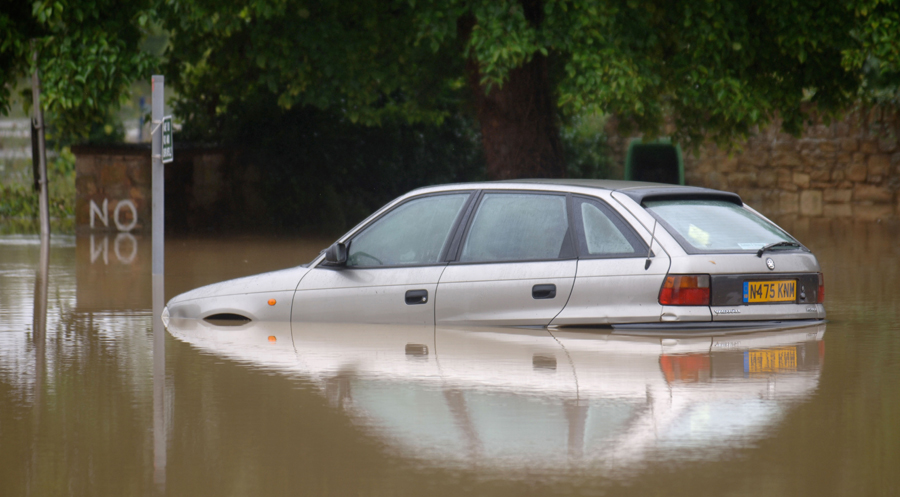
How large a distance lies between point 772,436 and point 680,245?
2657mm

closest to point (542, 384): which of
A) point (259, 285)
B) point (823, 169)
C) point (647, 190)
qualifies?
point (647, 190)

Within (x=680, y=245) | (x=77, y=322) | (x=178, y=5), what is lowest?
(x=77, y=322)

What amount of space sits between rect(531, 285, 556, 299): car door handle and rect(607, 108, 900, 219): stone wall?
54.3 feet

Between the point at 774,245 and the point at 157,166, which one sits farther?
the point at 157,166

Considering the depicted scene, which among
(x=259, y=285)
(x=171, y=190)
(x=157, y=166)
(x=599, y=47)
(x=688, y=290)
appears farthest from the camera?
(x=171, y=190)

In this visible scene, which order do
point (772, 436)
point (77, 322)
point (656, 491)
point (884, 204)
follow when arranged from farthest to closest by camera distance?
point (884, 204), point (77, 322), point (772, 436), point (656, 491)

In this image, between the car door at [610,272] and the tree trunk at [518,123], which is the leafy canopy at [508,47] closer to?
the tree trunk at [518,123]

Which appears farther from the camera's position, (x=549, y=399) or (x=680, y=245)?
(x=680, y=245)

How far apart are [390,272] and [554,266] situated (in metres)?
1.25

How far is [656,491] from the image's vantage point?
488 cm

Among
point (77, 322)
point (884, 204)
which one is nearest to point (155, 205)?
point (77, 322)

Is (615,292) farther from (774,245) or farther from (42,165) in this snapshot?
(42,165)

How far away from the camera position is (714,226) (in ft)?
28.9

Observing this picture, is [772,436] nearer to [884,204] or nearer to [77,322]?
[77,322]
